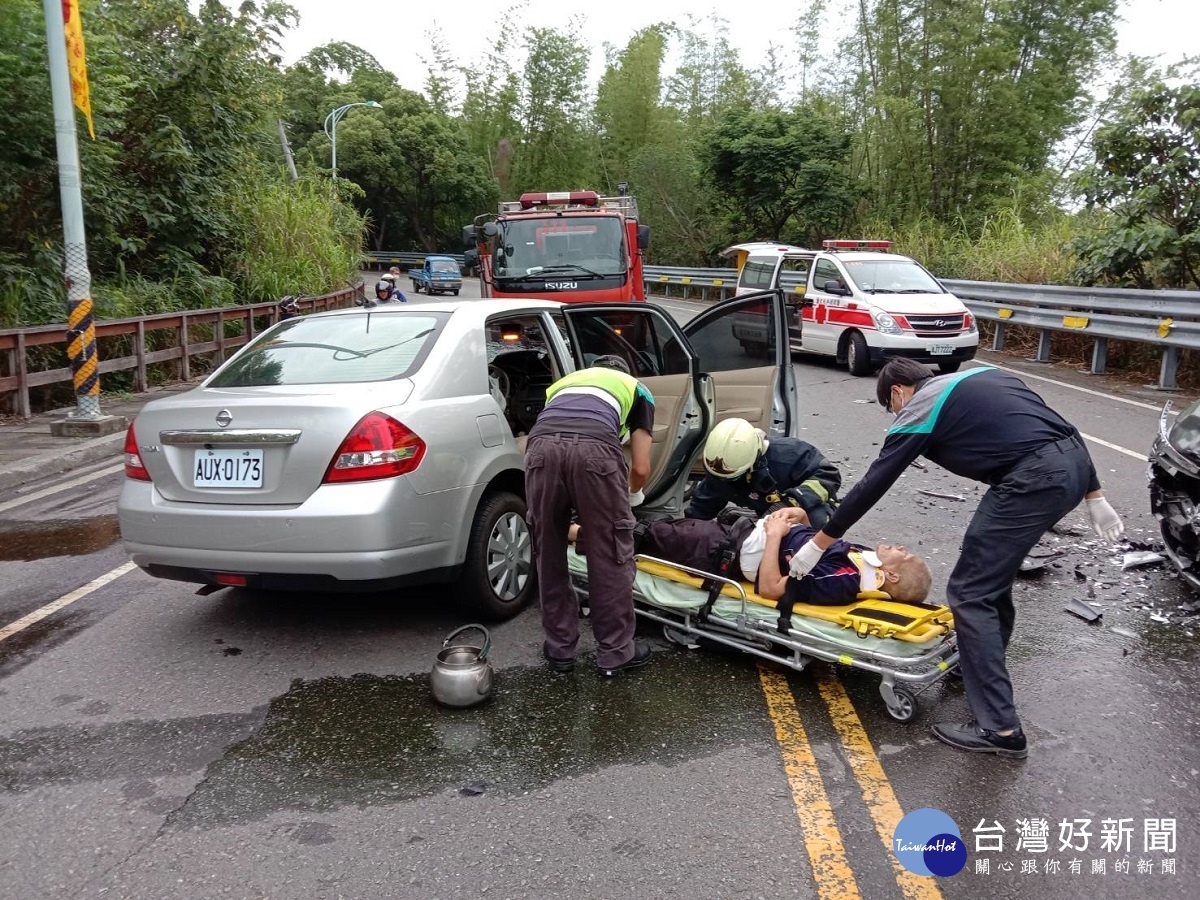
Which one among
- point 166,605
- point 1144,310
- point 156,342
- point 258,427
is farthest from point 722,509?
point 156,342

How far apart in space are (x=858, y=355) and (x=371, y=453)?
34.9ft

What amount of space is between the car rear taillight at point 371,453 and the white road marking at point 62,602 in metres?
2.10

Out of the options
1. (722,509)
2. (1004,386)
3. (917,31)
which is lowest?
(722,509)

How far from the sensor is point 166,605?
5.07 m

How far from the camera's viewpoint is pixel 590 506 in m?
3.93

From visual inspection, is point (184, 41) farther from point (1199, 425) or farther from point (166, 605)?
point (1199, 425)

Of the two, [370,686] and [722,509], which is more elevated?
[722,509]

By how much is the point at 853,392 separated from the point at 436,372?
28.7ft

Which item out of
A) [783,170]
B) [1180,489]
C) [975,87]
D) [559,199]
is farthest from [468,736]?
[783,170]

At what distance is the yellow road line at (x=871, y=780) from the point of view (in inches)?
107

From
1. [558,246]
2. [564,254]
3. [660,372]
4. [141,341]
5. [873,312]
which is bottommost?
[141,341]

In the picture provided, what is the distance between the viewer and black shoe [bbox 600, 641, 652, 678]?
4059 mm
